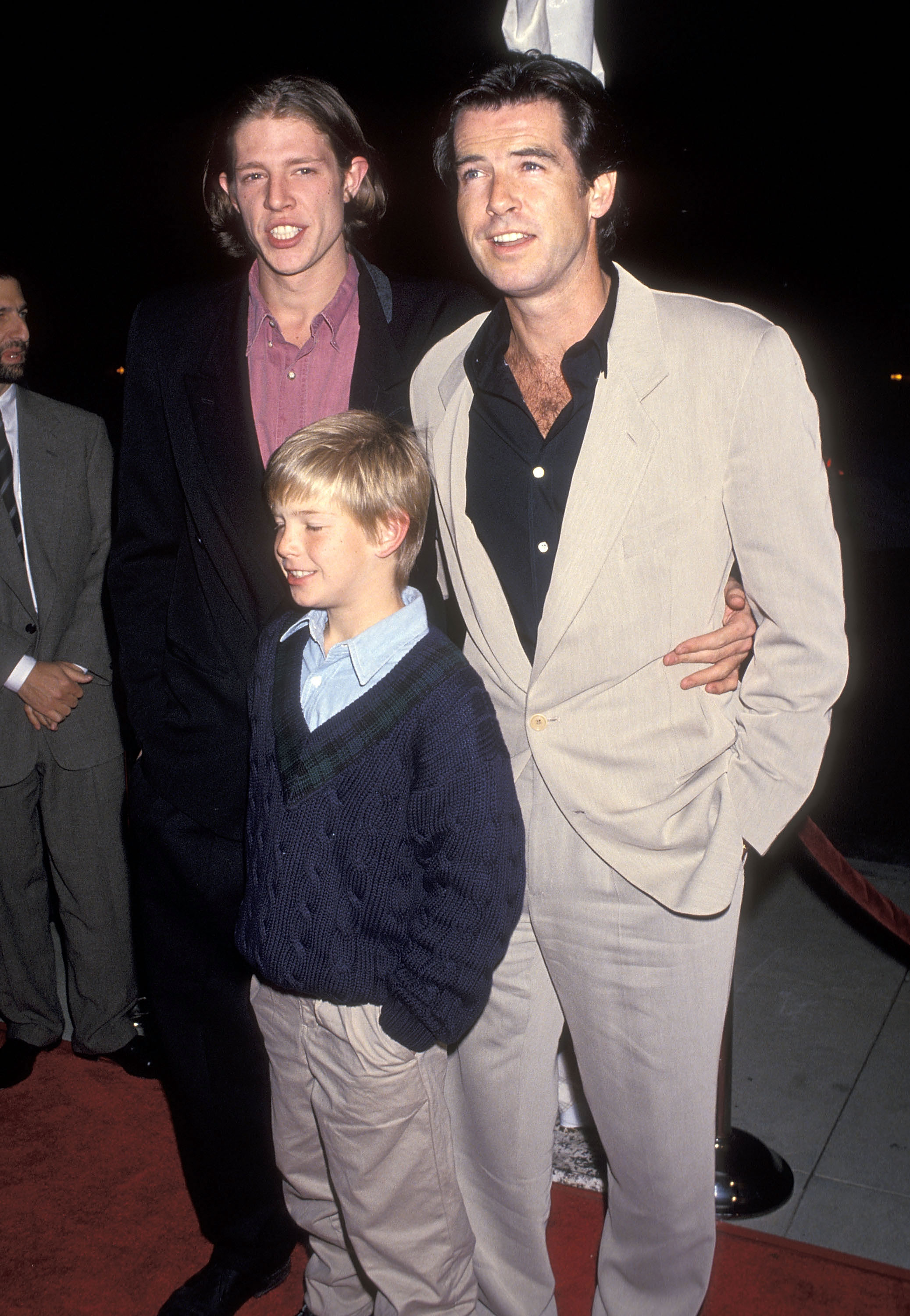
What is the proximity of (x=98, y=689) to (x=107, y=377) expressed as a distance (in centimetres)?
611

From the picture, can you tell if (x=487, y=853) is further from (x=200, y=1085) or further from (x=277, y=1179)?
(x=277, y=1179)

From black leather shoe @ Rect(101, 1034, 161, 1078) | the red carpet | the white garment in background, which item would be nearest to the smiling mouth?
the white garment in background

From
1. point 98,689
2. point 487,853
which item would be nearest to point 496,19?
point 98,689

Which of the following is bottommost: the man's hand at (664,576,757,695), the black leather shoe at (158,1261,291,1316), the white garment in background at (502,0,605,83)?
the black leather shoe at (158,1261,291,1316)

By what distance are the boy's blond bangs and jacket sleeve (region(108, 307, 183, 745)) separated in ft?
1.20

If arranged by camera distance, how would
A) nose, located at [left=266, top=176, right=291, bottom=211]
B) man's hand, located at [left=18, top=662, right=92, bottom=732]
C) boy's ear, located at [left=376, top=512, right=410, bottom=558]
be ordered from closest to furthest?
boy's ear, located at [left=376, top=512, right=410, bottom=558], nose, located at [left=266, top=176, right=291, bottom=211], man's hand, located at [left=18, top=662, right=92, bottom=732]

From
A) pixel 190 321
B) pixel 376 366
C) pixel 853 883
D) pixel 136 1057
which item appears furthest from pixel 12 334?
pixel 853 883

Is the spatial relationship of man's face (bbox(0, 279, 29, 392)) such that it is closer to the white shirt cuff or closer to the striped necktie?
the striped necktie

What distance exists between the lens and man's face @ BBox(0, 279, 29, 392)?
2693 millimetres

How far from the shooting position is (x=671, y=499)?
4.66 ft

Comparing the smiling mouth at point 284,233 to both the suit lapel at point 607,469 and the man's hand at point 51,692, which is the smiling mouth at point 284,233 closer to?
the suit lapel at point 607,469

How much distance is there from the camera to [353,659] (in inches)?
58.0

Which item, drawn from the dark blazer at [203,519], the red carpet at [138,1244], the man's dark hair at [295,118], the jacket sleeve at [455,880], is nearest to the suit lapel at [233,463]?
the dark blazer at [203,519]

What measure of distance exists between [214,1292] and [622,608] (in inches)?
58.9
